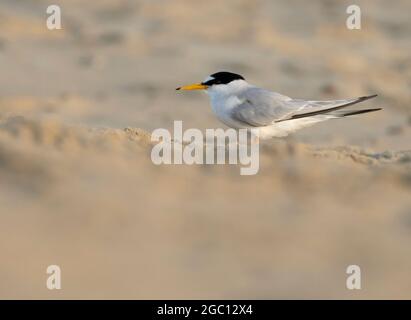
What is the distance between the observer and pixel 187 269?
11.1 feet

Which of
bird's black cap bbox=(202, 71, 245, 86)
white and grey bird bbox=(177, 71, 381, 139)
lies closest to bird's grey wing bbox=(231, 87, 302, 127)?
white and grey bird bbox=(177, 71, 381, 139)

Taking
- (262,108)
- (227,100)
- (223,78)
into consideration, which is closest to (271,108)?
(262,108)

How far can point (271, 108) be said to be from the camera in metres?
5.85

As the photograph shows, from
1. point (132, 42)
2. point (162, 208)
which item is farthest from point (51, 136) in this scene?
point (132, 42)

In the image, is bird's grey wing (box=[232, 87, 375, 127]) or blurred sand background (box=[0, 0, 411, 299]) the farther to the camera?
bird's grey wing (box=[232, 87, 375, 127])

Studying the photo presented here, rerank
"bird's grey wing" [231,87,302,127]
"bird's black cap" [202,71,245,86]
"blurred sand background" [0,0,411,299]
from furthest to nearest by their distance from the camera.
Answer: "bird's black cap" [202,71,245,86] < "bird's grey wing" [231,87,302,127] < "blurred sand background" [0,0,411,299]

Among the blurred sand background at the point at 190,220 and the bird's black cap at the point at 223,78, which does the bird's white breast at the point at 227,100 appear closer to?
the bird's black cap at the point at 223,78

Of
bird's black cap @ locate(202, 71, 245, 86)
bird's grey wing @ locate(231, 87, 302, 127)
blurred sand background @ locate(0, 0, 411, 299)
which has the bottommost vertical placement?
blurred sand background @ locate(0, 0, 411, 299)

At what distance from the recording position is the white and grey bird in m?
5.80

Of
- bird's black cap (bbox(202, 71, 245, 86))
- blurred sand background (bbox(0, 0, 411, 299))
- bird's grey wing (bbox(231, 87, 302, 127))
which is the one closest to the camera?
blurred sand background (bbox(0, 0, 411, 299))

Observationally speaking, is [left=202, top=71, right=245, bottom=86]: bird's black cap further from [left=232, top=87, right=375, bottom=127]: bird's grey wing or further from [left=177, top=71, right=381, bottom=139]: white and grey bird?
[left=232, top=87, right=375, bottom=127]: bird's grey wing
